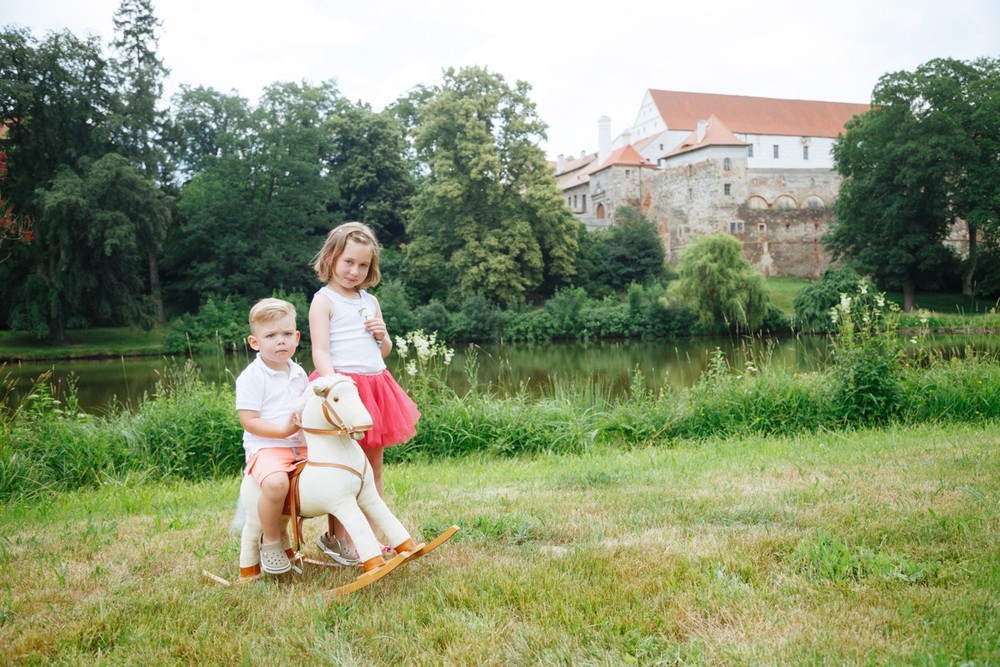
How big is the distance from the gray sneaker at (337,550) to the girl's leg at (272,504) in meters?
0.35

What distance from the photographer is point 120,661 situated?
224 centimetres

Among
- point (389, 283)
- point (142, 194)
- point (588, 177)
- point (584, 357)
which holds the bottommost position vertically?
point (584, 357)

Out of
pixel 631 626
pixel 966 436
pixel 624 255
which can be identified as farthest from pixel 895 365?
pixel 624 255

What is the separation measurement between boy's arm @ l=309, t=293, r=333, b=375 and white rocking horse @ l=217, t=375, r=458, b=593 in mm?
320

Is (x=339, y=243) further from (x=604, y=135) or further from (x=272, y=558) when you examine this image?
(x=604, y=135)

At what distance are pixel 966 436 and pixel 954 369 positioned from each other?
2.36 m

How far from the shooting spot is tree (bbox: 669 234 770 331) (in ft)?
94.9

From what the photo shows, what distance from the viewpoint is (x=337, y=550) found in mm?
3207

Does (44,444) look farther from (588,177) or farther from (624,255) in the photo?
(588,177)

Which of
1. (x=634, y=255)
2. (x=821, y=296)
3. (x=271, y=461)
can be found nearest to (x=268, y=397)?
(x=271, y=461)

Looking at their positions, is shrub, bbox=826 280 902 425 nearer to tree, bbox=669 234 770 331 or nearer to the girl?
the girl

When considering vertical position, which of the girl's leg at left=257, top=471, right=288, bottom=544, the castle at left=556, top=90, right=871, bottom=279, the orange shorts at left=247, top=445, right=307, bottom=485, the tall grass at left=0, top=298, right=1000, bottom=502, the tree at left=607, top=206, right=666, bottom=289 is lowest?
the tall grass at left=0, top=298, right=1000, bottom=502

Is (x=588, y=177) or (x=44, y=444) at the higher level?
(x=588, y=177)

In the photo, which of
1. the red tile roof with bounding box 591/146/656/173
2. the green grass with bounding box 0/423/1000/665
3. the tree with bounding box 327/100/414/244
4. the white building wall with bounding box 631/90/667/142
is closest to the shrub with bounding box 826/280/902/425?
the green grass with bounding box 0/423/1000/665
